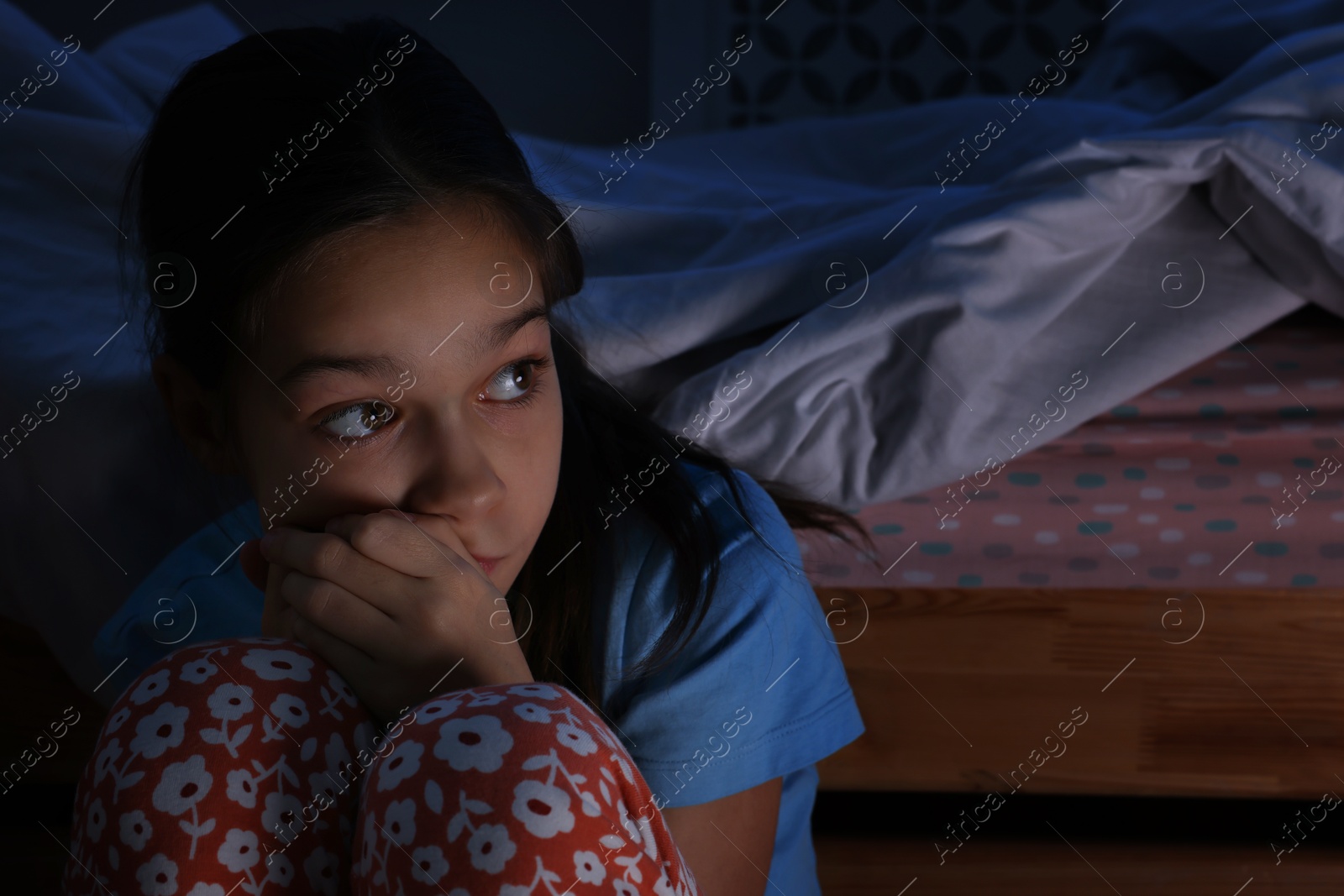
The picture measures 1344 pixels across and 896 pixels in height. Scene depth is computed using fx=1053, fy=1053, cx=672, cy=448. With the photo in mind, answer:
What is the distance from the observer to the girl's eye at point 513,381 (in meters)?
0.63

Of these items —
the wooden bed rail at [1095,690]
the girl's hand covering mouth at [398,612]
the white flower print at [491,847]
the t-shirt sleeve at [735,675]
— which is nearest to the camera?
the white flower print at [491,847]

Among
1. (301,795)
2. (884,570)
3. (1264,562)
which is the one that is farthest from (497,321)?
(1264,562)

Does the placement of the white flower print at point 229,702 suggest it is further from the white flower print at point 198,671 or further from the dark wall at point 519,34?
the dark wall at point 519,34

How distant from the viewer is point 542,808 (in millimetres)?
412

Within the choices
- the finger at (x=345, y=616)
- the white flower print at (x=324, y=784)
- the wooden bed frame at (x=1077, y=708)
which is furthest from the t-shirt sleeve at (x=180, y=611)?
the white flower print at (x=324, y=784)

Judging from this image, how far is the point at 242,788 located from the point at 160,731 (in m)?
0.05

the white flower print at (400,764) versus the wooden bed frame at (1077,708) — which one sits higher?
the white flower print at (400,764)

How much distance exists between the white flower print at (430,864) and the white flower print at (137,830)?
4.8 inches

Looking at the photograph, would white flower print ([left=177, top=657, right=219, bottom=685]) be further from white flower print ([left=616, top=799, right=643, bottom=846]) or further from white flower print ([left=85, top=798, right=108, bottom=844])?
white flower print ([left=616, top=799, right=643, bottom=846])

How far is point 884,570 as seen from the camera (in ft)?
2.70

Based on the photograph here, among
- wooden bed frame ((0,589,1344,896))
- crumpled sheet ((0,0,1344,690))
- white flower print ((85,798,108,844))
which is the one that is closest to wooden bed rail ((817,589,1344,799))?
wooden bed frame ((0,589,1344,896))

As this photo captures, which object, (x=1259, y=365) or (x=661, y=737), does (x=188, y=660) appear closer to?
(x=661, y=737)

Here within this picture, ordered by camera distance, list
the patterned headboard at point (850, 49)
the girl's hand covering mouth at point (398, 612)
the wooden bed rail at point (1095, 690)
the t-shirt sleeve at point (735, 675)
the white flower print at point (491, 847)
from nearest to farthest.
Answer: the white flower print at point (491, 847) → the girl's hand covering mouth at point (398, 612) → the t-shirt sleeve at point (735, 675) → the wooden bed rail at point (1095, 690) → the patterned headboard at point (850, 49)

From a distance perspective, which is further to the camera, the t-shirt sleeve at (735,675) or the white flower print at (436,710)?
the t-shirt sleeve at (735,675)
